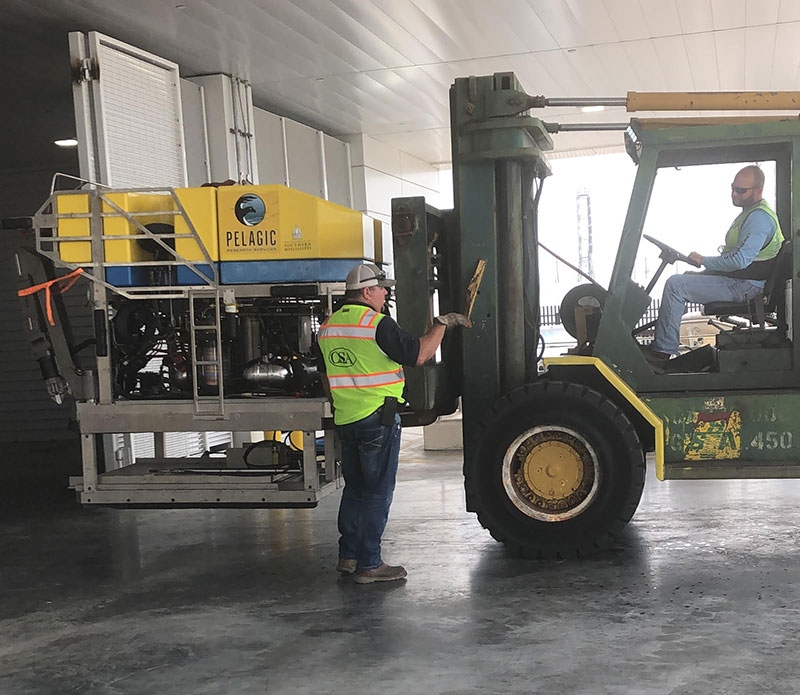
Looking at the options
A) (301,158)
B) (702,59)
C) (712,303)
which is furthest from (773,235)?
(301,158)

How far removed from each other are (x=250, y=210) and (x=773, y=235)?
11.5 ft

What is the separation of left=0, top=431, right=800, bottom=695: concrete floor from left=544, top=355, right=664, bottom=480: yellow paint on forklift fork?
0.70m

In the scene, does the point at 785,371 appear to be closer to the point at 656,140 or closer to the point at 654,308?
the point at 654,308

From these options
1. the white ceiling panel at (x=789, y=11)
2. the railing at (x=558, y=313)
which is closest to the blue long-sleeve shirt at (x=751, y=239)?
the railing at (x=558, y=313)

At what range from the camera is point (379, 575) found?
19.5 ft

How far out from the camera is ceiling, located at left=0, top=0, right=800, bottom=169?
31.8 ft

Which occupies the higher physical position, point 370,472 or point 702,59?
point 702,59

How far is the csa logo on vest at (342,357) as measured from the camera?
5891 mm

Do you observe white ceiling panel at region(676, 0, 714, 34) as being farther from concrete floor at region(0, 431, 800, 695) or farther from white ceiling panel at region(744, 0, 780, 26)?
concrete floor at region(0, 431, 800, 695)

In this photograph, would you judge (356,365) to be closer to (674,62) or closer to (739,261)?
(739,261)

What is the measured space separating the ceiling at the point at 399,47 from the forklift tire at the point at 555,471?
17.1ft

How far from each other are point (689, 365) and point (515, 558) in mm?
1770

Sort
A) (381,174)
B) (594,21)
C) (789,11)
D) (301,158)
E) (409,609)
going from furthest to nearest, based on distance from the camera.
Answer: (381,174)
(301,158)
(594,21)
(789,11)
(409,609)

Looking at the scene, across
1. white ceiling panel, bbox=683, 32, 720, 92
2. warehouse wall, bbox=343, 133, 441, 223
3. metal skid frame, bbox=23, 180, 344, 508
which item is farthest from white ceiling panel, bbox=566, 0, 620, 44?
warehouse wall, bbox=343, 133, 441, 223
